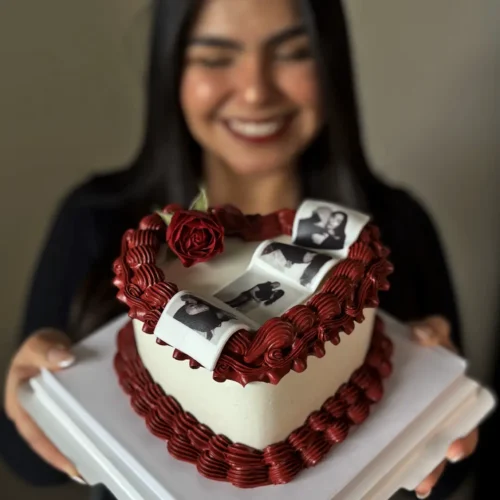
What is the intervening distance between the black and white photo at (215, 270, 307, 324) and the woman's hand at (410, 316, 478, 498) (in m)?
0.29

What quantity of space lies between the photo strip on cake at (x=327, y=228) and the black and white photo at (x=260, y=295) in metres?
0.08

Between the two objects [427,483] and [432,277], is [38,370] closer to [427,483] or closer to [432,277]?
[427,483]

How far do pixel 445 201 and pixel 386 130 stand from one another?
10.5 inches

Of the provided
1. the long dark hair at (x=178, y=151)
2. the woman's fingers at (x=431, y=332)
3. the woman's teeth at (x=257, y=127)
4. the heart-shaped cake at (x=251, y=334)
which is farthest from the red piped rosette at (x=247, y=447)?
the woman's teeth at (x=257, y=127)

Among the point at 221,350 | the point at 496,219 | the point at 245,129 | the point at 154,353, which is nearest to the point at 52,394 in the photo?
the point at 154,353

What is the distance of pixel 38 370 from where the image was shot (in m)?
0.90

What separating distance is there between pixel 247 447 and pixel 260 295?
0.56 feet

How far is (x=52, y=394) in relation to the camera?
825mm

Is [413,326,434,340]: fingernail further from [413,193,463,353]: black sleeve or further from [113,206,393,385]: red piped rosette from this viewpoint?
[413,193,463,353]: black sleeve

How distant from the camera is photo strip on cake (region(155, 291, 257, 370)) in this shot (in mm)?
616

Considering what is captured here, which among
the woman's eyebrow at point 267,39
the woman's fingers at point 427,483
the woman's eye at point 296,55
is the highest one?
the woman's eyebrow at point 267,39

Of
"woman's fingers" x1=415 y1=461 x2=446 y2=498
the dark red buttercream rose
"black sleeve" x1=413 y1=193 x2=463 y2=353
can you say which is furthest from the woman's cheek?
"woman's fingers" x1=415 y1=461 x2=446 y2=498

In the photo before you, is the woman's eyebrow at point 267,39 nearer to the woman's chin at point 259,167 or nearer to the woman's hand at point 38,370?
the woman's chin at point 259,167

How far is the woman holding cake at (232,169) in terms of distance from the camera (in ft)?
3.46
